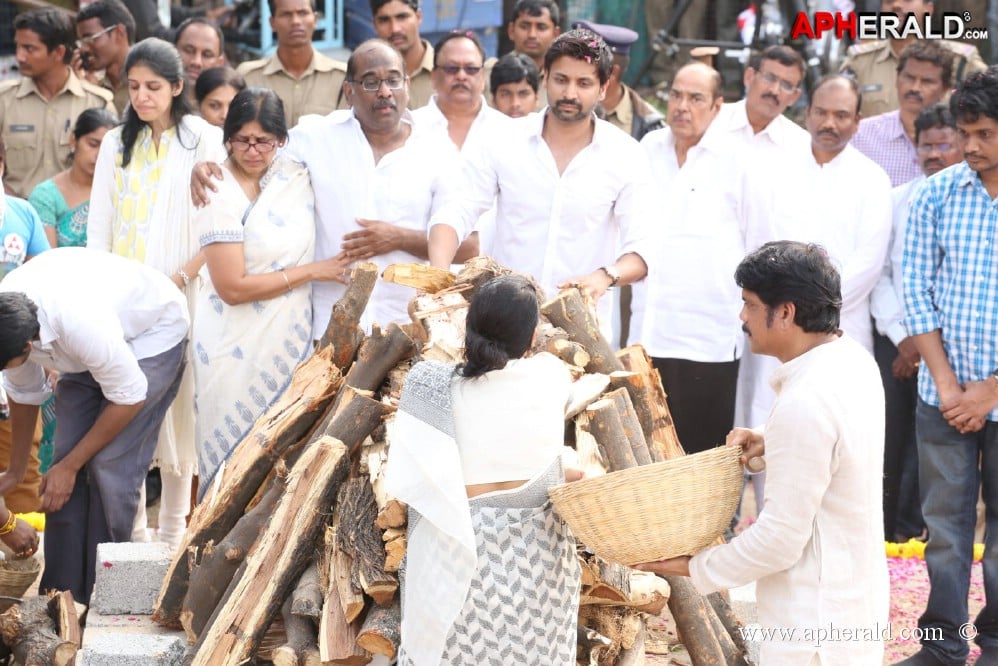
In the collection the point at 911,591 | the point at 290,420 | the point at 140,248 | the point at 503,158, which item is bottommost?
the point at 911,591

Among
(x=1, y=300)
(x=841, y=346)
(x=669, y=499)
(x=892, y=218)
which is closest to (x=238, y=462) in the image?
(x=1, y=300)

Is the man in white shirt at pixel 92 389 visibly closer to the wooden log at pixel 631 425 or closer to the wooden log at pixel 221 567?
the wooden log at pixel 221 567

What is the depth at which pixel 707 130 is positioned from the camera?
7016mm

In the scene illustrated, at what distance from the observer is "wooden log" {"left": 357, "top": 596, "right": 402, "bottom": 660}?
4.18 meters

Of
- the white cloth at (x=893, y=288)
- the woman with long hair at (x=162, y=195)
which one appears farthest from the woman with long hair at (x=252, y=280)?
the white cloth at (x=893, y=288)

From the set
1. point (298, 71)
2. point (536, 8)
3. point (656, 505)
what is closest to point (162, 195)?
point (298, 71)

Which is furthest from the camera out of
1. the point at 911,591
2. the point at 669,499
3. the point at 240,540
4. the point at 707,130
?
the point at 707,130

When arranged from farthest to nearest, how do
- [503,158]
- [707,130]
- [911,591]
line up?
[707,130] → [911,591] → [503,158]

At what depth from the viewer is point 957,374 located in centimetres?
556

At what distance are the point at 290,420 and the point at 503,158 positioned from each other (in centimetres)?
176

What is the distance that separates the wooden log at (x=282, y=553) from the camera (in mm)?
4484

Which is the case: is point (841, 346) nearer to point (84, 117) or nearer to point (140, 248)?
point (140, 248)

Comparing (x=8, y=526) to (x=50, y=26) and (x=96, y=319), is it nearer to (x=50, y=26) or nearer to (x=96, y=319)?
(x=96, y=319)

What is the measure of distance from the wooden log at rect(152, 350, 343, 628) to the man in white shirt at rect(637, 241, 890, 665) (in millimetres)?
2090
